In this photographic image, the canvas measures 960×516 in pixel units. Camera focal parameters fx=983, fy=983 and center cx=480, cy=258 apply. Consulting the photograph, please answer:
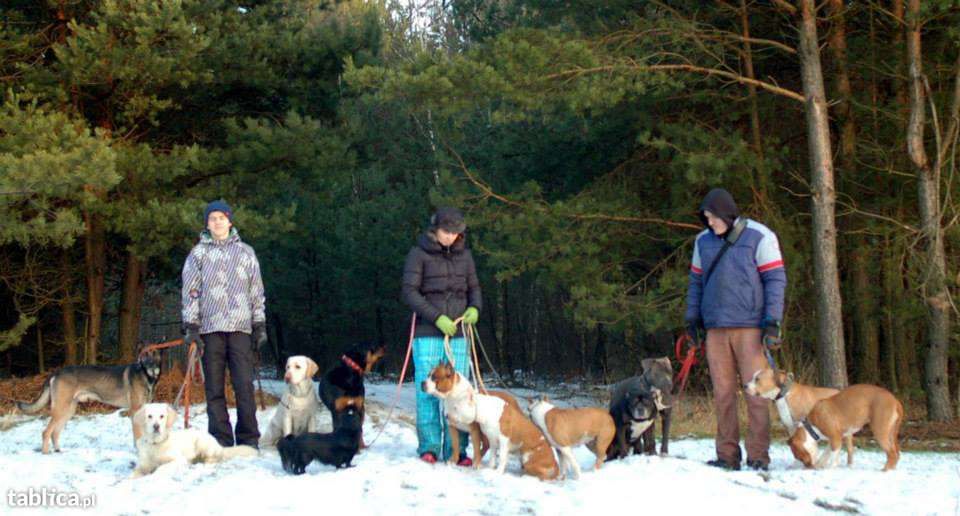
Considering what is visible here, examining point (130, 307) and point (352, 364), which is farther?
point (130, 307)

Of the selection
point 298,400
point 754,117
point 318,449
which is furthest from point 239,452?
point 754,117

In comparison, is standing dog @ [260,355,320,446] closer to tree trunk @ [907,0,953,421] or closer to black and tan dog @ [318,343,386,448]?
black and tan dog @ [318,343,386,448]

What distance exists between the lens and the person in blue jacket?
6.79 meters

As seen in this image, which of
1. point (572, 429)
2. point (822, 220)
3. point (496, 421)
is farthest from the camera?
point (822, 220)

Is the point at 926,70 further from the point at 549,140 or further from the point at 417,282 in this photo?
the point at 417,282

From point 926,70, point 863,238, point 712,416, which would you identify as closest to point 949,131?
point 926,70

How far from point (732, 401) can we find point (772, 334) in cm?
72

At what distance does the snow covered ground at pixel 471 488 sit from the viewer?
5590 millimetres

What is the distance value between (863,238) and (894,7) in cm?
321

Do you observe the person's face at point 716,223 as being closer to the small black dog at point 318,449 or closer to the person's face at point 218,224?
the small black dog at point 318,449

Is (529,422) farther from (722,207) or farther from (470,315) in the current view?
(722,207)

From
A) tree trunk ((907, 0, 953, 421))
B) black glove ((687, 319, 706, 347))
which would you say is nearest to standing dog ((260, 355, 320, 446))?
black glove ((687, 319, 706, 347))

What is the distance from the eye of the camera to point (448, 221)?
6922 millimetres

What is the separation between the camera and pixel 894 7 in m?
12.7
